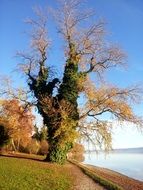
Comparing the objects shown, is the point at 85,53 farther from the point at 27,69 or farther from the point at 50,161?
the point at 50,161

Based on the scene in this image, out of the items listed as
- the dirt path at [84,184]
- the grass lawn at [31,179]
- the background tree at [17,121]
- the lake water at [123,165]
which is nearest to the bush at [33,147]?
the background tree at [17,121]

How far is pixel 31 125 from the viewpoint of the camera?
60.8 m

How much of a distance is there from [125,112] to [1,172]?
54.3 feet

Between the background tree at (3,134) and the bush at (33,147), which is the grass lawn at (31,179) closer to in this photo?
the background tree at (3,134)

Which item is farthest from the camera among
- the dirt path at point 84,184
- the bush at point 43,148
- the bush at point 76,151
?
the bush at point 43,148

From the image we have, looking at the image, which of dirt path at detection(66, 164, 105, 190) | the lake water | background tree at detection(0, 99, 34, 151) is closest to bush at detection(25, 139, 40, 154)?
background tree at detection(0, 99, 34, 151)

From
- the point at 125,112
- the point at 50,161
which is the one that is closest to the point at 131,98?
the point at 125,112

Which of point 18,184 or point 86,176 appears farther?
point 86,176

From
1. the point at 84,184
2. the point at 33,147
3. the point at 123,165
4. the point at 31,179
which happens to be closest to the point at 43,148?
the point at 33,147

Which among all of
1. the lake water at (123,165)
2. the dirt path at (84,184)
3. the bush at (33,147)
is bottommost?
the dirt path at (84,184)

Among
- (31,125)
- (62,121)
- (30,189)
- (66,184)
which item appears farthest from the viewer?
(31,125)

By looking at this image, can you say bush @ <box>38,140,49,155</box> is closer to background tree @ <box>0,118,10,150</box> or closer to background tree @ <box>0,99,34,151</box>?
background tree @ <box>0,99,34,151</box>

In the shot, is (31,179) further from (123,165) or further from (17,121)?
(123,165)

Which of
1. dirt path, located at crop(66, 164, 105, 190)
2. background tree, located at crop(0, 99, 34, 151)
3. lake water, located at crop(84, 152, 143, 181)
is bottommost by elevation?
dirt path, located at crop(66, 164, 105, 190)
